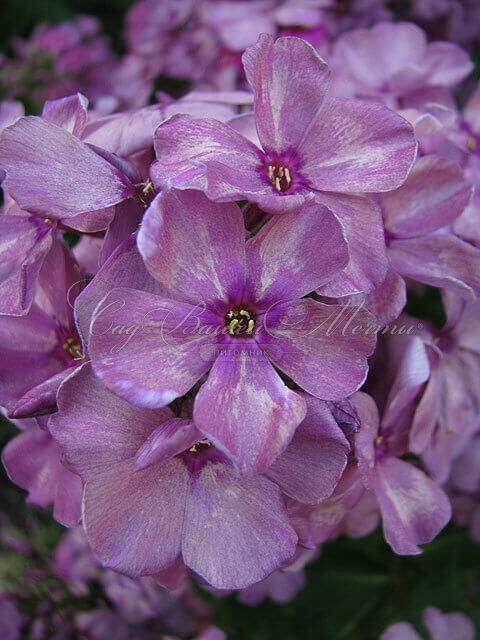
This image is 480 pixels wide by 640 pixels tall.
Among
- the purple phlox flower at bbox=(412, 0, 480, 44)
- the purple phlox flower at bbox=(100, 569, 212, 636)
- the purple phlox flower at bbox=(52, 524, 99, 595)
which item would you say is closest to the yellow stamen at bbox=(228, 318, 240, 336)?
the purple phlox flower at bbox=(100, 569, 212, 636)

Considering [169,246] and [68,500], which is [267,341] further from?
[68,500]

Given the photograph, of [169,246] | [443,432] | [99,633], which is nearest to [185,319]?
[169,246]

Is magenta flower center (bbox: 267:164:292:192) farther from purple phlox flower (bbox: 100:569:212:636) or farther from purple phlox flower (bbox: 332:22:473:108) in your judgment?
purple phlox flower (bbox: 100:569:212:636)

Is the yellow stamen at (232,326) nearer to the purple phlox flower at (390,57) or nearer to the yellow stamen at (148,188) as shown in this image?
the yellow stamen at (148,188)

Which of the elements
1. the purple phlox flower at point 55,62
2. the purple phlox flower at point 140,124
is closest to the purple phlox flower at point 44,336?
the purple phlox flower at point 140,124

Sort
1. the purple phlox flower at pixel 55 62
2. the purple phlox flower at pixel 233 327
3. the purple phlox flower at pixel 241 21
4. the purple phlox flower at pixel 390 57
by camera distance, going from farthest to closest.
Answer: the purple phlox flower at pixel 55 62
the purple phlox flower at pixel 241 21
the purple phlox flower at pixel 390 57
the purple phlox flower at pixel 233 327

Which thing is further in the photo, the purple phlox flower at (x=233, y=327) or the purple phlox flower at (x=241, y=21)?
the purple phlox flower at (x=241, y=21)

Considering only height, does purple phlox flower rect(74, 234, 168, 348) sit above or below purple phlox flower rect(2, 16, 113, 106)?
above
